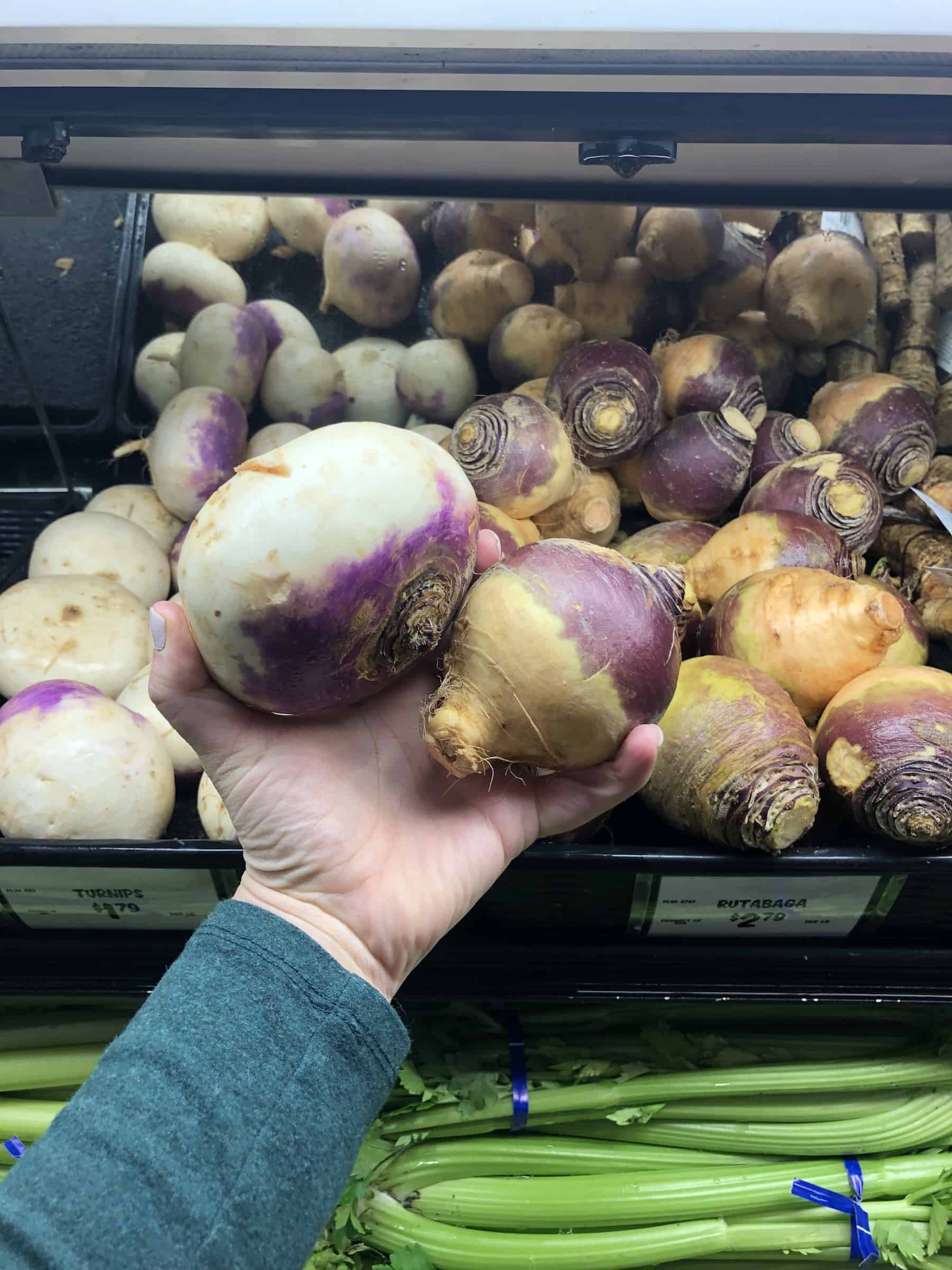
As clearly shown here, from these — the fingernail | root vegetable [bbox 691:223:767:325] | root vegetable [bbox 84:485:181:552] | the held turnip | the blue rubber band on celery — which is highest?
root vegetable [bbox 691:223:767:325]

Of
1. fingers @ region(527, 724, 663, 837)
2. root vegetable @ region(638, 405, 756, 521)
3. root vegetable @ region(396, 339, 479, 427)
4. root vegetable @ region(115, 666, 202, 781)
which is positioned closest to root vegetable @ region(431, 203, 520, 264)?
root vegetable @ region(396, 339, 479, 427)

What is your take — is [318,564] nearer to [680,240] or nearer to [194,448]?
[194,448]

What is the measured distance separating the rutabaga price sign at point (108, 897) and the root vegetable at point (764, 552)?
1.18 metres

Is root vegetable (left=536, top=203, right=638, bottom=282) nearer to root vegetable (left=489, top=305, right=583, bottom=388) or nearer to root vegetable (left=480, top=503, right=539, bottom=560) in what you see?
root vegetable (left=489, top=305, right=583, bottom=388)

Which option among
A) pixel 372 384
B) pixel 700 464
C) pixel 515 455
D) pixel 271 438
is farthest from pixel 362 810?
pixel 372 384

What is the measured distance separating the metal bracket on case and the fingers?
811 mm

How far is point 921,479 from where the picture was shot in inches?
85.5

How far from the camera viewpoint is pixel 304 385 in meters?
2.55

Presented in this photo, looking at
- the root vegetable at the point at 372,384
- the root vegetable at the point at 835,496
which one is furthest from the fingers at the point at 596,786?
the root vegetable at the point at 372,384

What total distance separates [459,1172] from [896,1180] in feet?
3.01

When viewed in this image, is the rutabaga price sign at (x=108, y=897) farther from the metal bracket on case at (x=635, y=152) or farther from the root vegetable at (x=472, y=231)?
the root vegetable at (x=472, y=231)

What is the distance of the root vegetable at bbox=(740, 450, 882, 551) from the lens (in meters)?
1.96

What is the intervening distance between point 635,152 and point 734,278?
4.15 ft

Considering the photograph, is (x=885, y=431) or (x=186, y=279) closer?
(x=885, y=431)
